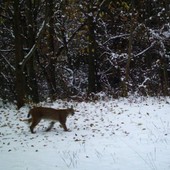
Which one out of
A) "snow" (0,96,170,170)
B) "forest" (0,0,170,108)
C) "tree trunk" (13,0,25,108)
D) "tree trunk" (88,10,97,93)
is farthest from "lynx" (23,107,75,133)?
"tree trunk" (88,10,97,93)

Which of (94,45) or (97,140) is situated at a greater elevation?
(94,45)

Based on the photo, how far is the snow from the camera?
28.8 feet

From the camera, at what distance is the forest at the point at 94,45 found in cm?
2117

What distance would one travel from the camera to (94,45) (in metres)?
21.6

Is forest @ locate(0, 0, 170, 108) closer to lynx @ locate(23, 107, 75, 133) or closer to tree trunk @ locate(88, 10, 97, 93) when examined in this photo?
tree trunk @ locate(88, 10, 97, 93)

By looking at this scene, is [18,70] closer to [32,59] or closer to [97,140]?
[32,59]

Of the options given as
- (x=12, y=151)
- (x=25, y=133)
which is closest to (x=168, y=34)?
(x=25, y=133)

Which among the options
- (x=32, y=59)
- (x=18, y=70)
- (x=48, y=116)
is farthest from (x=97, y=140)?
(x=32, y=59)

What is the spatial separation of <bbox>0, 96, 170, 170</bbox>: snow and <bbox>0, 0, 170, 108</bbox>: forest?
4.69m

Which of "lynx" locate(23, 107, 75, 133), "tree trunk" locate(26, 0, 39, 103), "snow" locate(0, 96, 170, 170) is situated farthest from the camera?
"tree trunk" locate(26, 0, 39, 103)

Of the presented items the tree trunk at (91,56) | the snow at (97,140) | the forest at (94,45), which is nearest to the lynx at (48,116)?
the snow at (97,140)

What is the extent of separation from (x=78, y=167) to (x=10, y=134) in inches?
179

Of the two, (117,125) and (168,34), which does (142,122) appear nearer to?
(117,125)

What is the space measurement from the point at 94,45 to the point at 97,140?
37.0 ft
